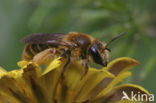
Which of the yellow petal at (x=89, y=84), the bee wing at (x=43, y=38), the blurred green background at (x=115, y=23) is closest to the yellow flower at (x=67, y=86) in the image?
the yellow petal at (x=89, y=84)

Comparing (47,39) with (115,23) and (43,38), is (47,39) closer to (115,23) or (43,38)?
(43,38)

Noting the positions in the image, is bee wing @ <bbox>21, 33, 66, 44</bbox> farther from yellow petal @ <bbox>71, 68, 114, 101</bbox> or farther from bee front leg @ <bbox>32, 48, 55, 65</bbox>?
yellow petal @ <bbox>71, 68, 114, 101</bbox>

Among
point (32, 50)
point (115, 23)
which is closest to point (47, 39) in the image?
point (32, 50)

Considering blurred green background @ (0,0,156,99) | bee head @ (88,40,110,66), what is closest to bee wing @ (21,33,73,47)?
bee head @ (88,40,110,66)

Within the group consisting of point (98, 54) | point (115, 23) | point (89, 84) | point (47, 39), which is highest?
point (115, 23)

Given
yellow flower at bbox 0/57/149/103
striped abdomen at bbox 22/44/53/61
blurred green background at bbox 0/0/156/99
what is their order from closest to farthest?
yellow flower at bbox 0/57/149/103 < striped abdomen at bbox 22/44/53/61 < blurred green background at bbox 0/0/156/99

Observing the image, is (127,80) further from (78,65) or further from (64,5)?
(64,5)

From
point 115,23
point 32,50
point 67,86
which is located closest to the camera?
point 67,86
